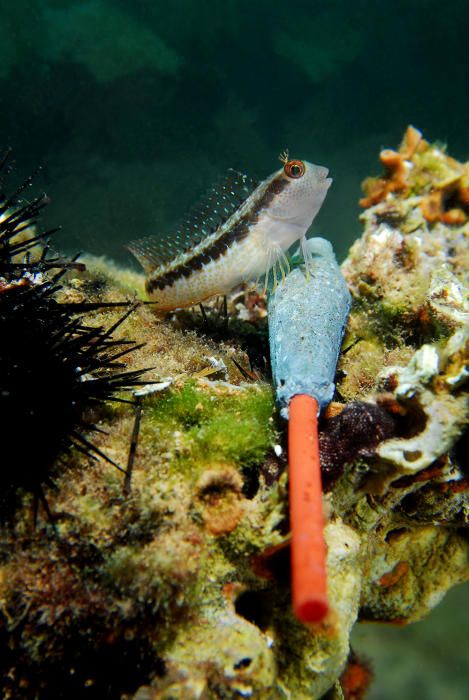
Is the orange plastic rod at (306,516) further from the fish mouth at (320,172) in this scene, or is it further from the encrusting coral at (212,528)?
the fish mouth at (320,172)

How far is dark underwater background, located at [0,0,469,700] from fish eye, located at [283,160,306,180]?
1036cm

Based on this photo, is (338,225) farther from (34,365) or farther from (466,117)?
(34,365)

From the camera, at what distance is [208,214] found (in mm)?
3777

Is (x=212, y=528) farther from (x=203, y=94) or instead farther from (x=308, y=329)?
(x=203, y=94)

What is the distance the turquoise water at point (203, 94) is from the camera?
1762cm

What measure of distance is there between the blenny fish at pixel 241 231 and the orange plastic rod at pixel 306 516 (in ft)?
5.52

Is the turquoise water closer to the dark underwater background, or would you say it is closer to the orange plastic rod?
the dark underwater background

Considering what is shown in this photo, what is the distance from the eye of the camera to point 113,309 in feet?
11.7

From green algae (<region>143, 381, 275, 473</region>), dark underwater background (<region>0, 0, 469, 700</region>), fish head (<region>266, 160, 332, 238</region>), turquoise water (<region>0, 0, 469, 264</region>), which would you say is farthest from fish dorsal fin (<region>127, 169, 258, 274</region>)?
turquoise water (<region>0, 0, 469, 264</region>)

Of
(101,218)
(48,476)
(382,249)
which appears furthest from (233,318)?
(101,218)

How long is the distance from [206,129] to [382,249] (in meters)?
21.2

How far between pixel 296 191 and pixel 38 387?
9.08 feet

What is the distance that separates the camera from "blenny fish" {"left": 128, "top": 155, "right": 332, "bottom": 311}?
3.51m

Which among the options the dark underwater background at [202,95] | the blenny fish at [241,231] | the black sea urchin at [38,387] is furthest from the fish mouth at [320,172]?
the dark underwater background at [202,95]
